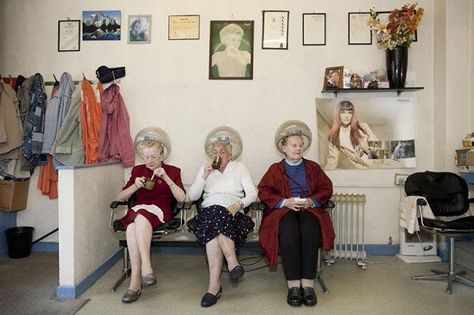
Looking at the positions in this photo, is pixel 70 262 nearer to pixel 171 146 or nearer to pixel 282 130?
pixel 171 146

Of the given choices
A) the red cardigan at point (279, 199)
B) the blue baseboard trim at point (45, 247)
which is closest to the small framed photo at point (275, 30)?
the red cardigan at point (279, 199)

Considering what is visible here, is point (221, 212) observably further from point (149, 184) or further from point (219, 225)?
point (149, 184)

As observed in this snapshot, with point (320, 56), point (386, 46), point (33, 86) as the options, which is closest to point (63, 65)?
point (33, 86)

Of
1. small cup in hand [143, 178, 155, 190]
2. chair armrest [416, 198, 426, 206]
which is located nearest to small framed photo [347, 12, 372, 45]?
chair armrest [416, 198, 426, 206]

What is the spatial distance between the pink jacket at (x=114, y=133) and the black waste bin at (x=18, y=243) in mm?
1030

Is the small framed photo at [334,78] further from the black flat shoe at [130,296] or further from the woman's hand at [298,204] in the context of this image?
the black flat shoe at [130,296]

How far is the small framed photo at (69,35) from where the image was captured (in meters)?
3.43

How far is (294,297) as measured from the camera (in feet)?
7.32

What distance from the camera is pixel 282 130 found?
2.91 m

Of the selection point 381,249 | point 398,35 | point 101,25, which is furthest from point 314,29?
point 381,249

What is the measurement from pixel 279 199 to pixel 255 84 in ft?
4.05

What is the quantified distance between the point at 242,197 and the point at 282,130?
0.65 metres

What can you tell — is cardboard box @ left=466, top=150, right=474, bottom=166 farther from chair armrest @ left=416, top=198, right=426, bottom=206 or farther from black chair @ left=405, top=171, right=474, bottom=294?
chair armrest @ left=416, top=198, right=426, bottom=206

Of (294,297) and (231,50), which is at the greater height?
(231,50)
